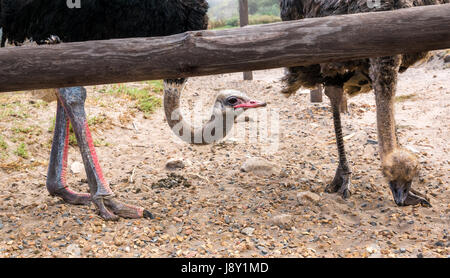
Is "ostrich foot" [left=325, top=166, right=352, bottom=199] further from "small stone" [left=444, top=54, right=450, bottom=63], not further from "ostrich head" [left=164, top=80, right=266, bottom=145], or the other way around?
"small stone" [left=444, top=54, right=450, bottom=63]

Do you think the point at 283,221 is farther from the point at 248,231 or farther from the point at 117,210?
the point at 117,210

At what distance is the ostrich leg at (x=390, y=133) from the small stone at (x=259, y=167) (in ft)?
4.56

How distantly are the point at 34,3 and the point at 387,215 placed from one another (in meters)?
3.06

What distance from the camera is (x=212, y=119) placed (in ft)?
12.8

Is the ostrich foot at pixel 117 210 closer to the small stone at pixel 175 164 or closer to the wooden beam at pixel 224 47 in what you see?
the small stone at pixel 175 164

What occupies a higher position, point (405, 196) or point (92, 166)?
point (92, 166)

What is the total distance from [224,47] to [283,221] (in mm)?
1518

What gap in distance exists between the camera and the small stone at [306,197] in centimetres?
367

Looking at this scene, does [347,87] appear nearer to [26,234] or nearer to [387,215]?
[387,215]

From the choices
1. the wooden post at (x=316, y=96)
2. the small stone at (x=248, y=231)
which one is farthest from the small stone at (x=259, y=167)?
the wooden post at (x=316, y=96)

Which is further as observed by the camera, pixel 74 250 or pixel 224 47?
pixel 74 250

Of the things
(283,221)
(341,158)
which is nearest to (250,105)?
(341,158)

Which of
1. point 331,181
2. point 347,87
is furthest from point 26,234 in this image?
point 347,87

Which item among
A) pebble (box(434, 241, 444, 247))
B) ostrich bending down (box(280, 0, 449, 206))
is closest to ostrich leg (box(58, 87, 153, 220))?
ostrich bending down (box(280, 0, 449, 206))
